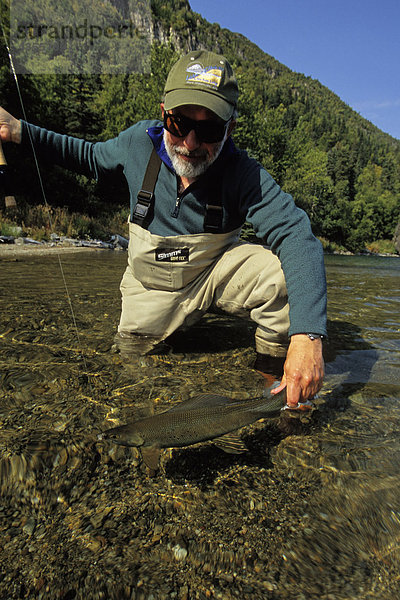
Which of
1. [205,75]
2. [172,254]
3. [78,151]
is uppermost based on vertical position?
[205,75]

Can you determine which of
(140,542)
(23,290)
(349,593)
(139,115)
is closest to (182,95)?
(140,542)

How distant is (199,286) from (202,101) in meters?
1.63

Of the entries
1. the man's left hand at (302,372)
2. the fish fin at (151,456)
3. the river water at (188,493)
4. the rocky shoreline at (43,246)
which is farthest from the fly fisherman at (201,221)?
the rocky shoreline at (43,246)

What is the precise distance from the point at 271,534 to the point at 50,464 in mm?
1226

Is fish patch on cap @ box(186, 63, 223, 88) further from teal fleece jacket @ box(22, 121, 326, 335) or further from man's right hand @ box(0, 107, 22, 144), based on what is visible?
man's right hand @ box(0, 107, 22, 144)

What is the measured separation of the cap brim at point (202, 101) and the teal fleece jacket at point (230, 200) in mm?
355

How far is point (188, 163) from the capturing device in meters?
3.21

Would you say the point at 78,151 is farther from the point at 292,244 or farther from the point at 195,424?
the point at 195,424

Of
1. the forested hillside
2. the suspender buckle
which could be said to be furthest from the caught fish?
the forested hillside

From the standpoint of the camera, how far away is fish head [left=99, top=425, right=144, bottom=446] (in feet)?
6.44

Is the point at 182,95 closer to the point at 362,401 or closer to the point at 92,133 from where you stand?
the point at 362,401

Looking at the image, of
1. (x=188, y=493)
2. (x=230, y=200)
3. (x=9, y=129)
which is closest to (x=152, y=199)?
(x=230, y=200)

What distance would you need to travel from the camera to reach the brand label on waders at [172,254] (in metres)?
3.43

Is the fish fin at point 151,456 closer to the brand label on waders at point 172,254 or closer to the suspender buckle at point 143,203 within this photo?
the brand label on waders at point 172,254
